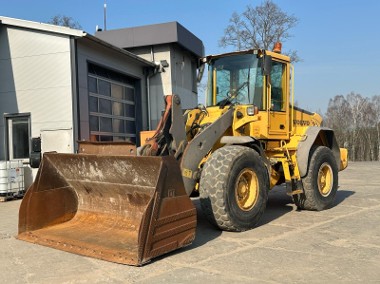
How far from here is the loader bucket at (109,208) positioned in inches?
193

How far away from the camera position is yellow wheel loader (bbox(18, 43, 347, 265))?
515 centimetres

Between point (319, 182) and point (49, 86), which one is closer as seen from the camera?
point (319, 182)

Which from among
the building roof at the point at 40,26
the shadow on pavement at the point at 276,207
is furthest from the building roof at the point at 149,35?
the shadow on pavement at the point at 276,207

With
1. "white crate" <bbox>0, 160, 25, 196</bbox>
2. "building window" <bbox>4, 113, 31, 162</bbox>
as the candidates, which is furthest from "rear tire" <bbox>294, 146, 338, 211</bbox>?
"building window" <bbox>4, 113, 31, 162</bbox>

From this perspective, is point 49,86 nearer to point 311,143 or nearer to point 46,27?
point 46,27

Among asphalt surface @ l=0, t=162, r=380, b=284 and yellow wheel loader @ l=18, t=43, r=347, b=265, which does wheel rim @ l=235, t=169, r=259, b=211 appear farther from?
asphalt surface @ l=0, t=162, r=380, b=284

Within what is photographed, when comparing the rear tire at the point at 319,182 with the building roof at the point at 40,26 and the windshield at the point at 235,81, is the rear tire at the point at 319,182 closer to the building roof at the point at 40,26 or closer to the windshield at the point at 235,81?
the windshield at the point at 235,81

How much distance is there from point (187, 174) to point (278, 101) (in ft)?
9.00

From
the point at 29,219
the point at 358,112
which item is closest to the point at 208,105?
the point at 29,219

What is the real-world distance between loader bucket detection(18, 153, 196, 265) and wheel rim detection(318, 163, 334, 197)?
416 cm

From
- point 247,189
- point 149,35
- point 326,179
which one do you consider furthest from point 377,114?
point 247,189

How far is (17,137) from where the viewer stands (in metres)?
12.7

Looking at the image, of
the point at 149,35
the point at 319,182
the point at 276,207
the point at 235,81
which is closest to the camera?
the point at 235,81

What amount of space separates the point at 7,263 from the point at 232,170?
10.4 ft
